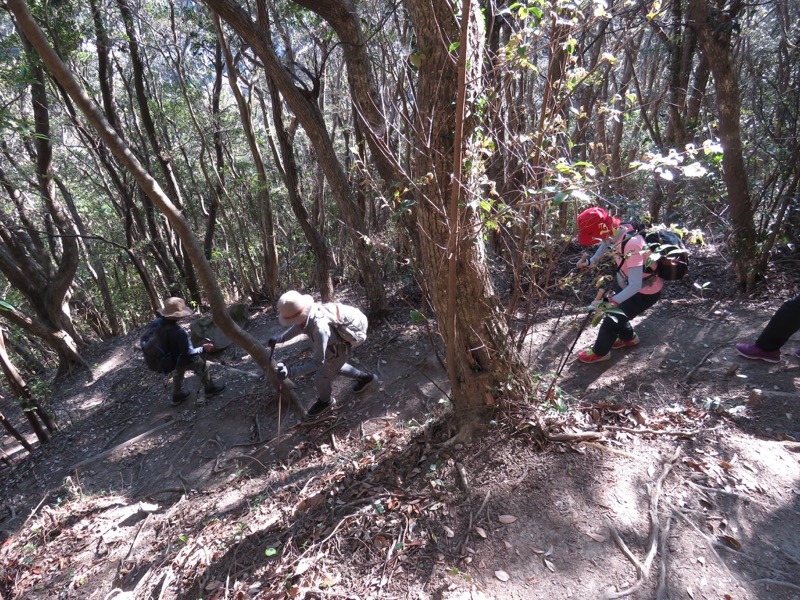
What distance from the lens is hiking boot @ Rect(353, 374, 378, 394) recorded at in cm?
527

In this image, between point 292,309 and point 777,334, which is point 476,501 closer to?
point 292,309

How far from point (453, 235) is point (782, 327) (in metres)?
3.76

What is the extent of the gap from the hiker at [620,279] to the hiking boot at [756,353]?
984mm

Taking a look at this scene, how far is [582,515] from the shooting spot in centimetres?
230

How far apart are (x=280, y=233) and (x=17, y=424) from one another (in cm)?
892

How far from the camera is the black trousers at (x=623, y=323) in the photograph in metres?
4.13

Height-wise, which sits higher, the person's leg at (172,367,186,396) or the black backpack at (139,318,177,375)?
the black backpack at (139,318,177,375)

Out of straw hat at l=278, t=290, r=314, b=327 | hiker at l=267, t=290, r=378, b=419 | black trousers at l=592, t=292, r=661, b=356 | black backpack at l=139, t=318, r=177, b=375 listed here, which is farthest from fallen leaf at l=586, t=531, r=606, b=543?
black backpack at l=139, t=318, r=177, b=375

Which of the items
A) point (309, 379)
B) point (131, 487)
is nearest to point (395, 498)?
point (309, 379)

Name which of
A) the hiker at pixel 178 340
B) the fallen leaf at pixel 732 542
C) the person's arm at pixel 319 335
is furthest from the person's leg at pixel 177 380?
the fallen leaf at pixel 732 542

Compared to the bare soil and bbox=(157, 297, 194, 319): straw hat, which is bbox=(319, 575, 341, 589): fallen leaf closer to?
the bare soil

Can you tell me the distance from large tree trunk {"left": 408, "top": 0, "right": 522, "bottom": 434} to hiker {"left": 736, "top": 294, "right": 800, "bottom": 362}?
2.91 m

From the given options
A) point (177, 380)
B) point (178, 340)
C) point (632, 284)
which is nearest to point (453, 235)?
point (632, 284)

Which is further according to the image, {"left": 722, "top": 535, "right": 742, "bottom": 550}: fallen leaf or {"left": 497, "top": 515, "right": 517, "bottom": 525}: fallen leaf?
{"left": 497, "top": 515, "right": 517, "bottom": 525}: fallen leaf
